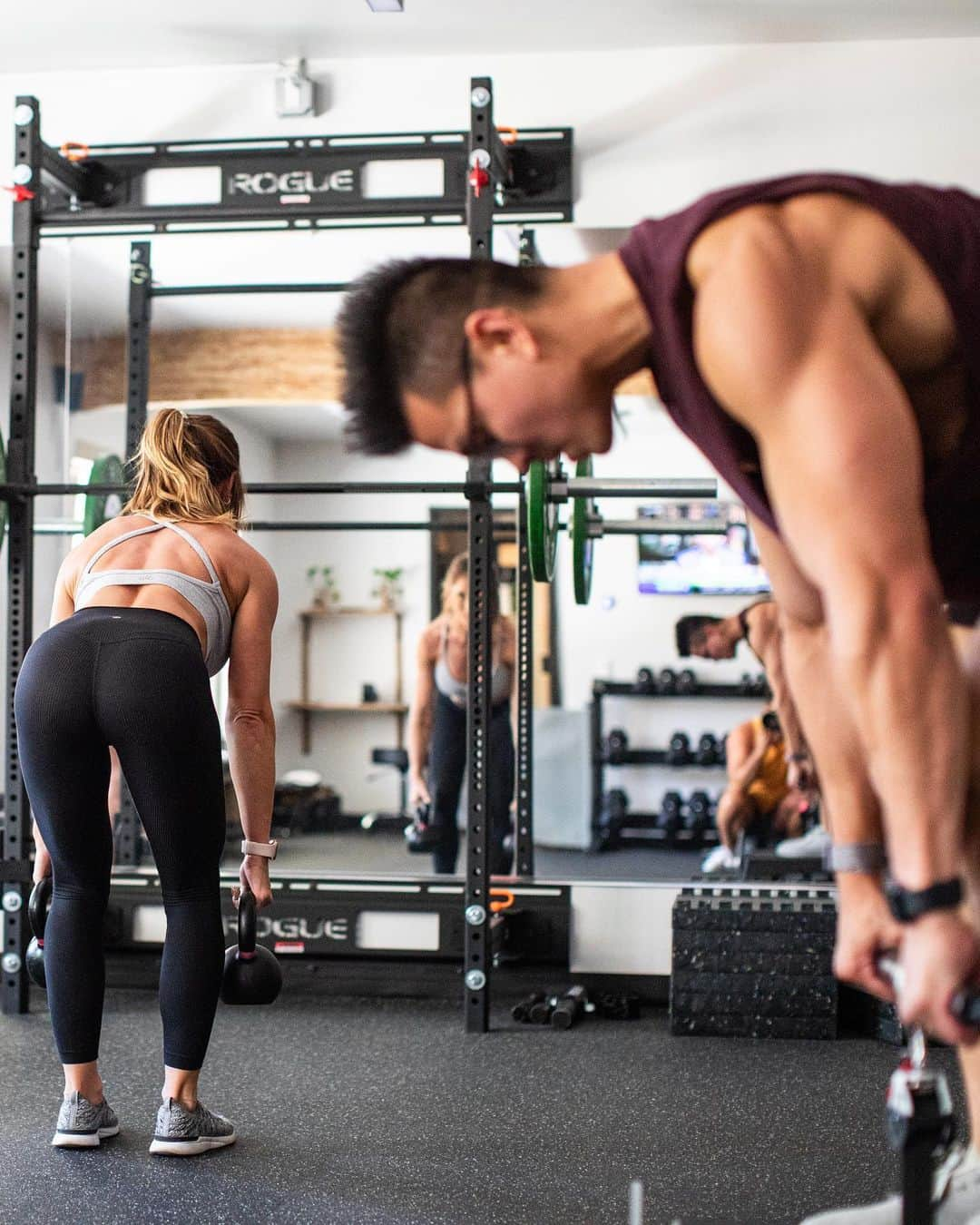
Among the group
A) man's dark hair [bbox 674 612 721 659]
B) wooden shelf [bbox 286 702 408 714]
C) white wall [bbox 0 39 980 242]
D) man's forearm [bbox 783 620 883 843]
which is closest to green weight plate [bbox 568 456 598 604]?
white wall [bbox 0 39 980 242]

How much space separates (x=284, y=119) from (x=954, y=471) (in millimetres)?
3132

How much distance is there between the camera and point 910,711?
0.97 meters

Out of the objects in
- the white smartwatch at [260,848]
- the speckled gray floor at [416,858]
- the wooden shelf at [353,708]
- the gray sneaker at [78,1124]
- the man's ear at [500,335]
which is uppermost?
the man's ear at [500,335]

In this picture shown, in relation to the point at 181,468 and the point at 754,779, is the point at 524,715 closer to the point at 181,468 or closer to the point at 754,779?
the point at 754,779

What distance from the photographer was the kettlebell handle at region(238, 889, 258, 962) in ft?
7.23

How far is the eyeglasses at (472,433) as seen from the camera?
3.62ft

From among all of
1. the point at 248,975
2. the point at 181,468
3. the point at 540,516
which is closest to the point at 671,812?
the point at 540,516

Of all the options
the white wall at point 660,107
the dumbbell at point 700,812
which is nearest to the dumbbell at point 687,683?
the dumbbell at point 700,812

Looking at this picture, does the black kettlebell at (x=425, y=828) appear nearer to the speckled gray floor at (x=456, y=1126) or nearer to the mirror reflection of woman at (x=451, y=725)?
the mirror reflection of woman at (x=451, y=725)

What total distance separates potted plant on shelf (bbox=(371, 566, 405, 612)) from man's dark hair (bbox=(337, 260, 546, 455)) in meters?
6.69

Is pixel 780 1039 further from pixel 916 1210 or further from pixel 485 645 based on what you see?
pixel 916 1210

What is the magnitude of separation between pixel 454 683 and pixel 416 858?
2.37m

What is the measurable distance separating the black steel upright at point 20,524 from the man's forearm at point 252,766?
3.70 feet

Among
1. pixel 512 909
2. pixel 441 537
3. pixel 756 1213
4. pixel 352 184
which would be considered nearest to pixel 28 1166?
pixel 756 1213
